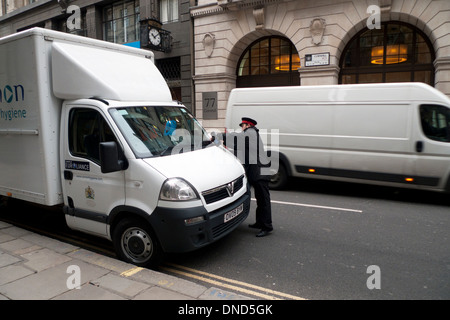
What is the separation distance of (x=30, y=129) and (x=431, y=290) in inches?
219

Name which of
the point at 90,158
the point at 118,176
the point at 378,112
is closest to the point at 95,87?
the point at 90,158

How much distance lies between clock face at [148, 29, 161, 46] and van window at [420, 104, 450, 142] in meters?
12.8

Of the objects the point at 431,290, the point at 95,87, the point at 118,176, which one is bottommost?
the point at 431,290

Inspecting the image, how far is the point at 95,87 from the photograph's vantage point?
4426mm

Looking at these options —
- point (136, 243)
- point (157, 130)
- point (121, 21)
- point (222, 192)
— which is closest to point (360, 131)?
point (222, 192)

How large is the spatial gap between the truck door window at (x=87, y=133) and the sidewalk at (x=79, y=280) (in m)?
1.31

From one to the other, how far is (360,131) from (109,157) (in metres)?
5.81

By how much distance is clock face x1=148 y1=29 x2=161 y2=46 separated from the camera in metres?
16.0

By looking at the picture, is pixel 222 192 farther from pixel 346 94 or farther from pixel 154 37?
pixel 154 37

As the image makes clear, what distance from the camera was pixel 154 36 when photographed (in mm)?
16266

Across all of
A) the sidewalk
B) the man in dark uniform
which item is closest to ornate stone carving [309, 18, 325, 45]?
the man in dark uniform

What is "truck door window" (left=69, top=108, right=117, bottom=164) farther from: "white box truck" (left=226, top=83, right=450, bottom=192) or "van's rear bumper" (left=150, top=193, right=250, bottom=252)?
"white box truck" (left=226, top=83, right=450, bottom=192)

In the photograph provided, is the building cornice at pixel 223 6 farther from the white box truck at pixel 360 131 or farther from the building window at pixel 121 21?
the white box truck at pixel 360 131
